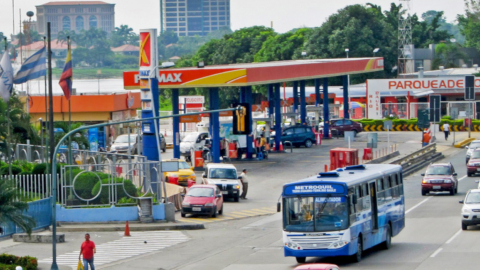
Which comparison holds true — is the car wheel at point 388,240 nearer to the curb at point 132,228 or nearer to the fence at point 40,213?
the curb at point 132,228

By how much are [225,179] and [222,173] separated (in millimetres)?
360

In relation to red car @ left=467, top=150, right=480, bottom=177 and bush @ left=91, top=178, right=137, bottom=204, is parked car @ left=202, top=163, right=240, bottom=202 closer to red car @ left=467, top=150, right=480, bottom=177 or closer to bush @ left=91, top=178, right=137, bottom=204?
bush @ left=91, top=178, right=137, bottom=204

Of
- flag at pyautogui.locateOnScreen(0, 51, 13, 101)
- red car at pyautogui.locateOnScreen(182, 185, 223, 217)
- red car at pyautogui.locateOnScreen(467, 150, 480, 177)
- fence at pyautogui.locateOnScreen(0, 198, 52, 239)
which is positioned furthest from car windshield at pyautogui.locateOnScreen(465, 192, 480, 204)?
red car at pyautogui.locateOnScreen(467, 150, 480, 177)

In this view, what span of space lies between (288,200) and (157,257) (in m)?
6.06

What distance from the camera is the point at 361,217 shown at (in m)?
23.5

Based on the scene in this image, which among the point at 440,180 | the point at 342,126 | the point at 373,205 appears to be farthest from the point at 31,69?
the point at 342,126

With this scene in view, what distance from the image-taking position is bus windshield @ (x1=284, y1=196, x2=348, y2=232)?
2227cm

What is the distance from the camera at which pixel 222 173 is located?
4075cm

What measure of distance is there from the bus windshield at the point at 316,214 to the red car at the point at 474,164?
27.6 m

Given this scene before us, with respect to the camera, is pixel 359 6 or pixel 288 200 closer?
pixel 288 200

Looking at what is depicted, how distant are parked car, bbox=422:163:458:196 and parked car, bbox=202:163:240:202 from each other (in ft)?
32.3

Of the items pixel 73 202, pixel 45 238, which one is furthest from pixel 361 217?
pixel 73 202

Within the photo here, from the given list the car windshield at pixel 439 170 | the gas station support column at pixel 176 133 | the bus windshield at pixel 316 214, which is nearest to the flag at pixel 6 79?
the bus windshield at pixel 316 214

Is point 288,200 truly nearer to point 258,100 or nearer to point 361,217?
point 361,217
